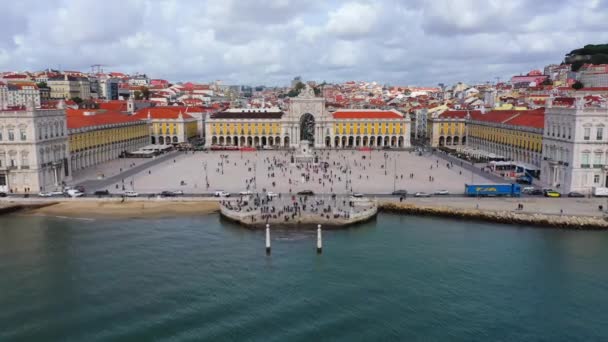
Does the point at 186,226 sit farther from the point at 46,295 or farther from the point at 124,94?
the point at 124,94

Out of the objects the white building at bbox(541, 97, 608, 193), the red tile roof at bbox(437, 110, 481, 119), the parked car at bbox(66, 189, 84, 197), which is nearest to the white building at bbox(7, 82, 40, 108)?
the parked car at bbox(66, 189, 84, 197)

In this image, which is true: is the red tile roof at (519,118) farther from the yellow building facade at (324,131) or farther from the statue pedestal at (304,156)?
the statue pedestal at (304,156)

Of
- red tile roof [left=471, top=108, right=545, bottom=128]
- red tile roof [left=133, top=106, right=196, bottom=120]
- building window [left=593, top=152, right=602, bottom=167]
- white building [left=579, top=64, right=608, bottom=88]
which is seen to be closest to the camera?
building window [left=593, top=152, right=602, bottom=167]

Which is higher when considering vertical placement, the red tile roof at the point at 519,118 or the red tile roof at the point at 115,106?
the red tile roof at the point at 115,106

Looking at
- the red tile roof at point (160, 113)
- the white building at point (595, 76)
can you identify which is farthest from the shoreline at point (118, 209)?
the white building at point (595, 76)

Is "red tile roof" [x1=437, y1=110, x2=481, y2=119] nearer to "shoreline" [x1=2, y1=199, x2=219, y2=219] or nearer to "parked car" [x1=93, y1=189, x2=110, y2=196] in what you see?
"shoreline" [x1=2, y1=199, x2=219, y2=219]

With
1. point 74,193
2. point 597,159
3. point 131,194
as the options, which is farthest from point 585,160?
point 74,193
